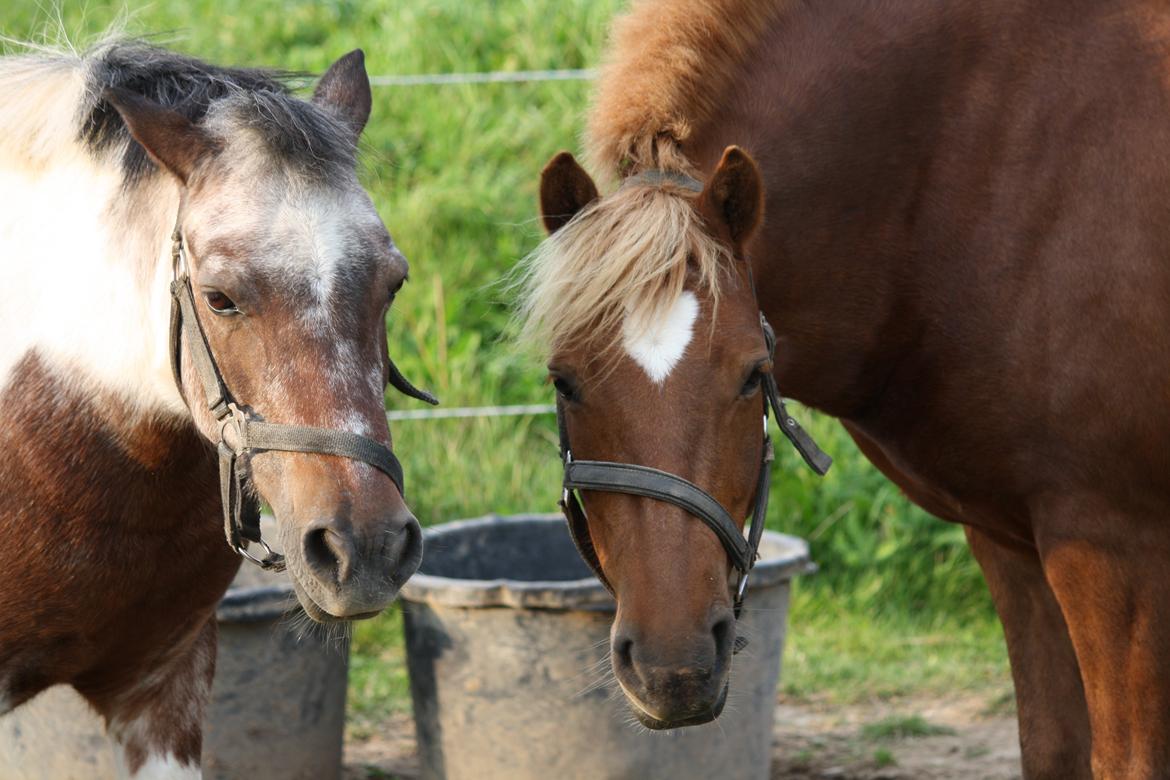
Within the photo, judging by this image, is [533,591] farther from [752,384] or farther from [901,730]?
[901,730]

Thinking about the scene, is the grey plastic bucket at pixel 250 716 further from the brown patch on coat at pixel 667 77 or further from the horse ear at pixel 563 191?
the brown patch on coat at pixel 667 77

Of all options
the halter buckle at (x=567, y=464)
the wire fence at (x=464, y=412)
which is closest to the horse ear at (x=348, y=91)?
the halter buckle at (x=567, y=464)

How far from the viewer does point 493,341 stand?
5309 mm

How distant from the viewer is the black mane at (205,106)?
2354 millimetres

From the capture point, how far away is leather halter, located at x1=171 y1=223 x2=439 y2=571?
215 cm

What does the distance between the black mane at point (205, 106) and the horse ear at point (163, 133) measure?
0.06 metres

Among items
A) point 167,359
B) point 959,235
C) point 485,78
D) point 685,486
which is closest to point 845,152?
point 959,235

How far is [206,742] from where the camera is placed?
12.4 ft

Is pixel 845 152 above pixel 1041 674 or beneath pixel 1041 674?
above

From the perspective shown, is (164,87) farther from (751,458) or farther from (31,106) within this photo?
(751,458)

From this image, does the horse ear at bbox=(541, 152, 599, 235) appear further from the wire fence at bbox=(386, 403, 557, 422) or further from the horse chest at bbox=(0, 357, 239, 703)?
the wire fence at bbox=(386, 403, 557, 422)

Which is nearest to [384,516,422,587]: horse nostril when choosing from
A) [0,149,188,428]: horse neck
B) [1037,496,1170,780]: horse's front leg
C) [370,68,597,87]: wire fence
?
[0,149,188,428]: horse neck

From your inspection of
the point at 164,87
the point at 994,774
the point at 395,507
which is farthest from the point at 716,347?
the point at 994,774

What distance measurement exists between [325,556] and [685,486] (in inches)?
24.0
